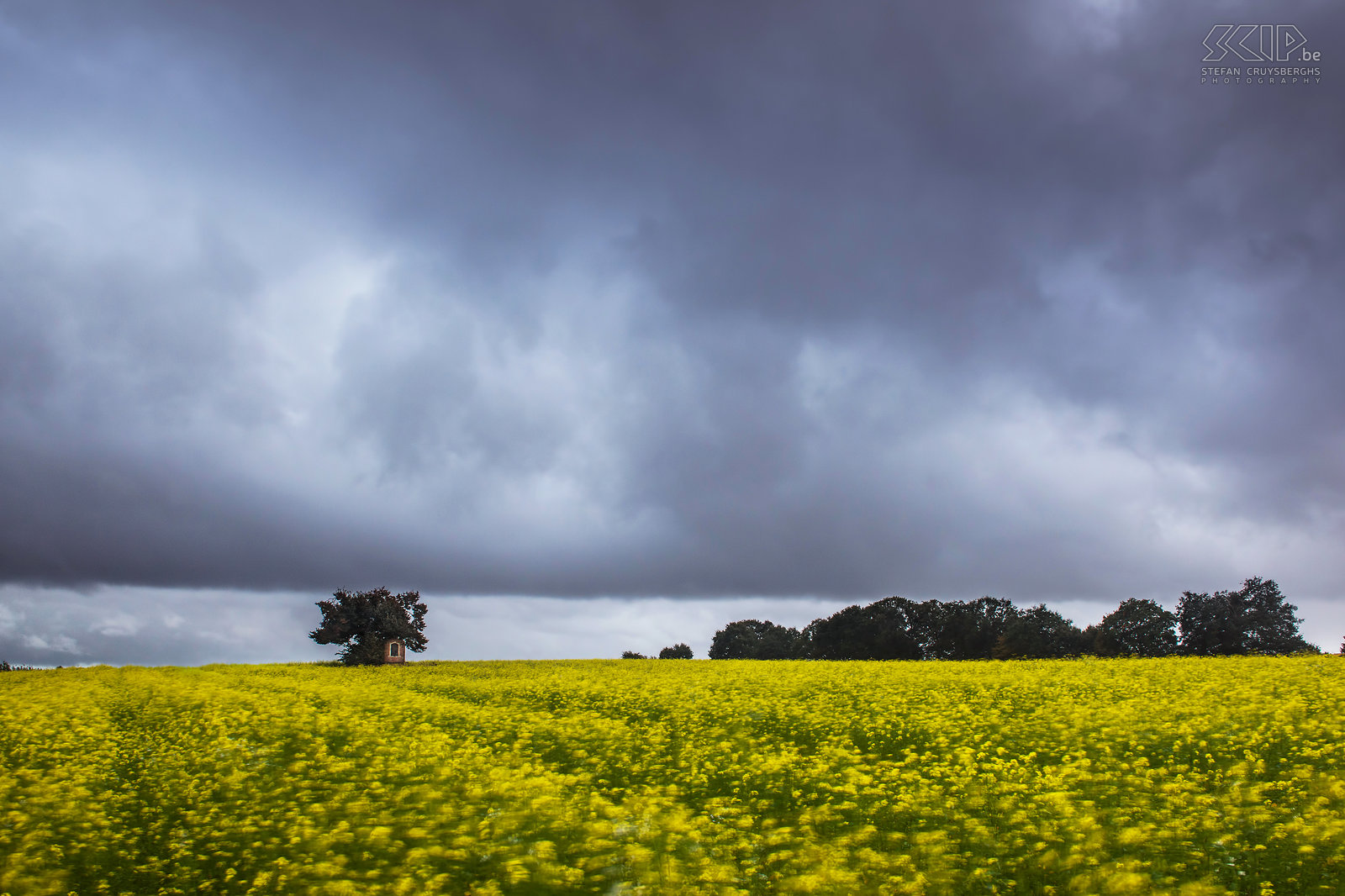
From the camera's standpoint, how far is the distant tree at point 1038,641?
294 feet

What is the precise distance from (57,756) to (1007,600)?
333 feet

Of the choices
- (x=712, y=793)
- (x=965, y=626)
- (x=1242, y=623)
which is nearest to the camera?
(x=712, y=793)

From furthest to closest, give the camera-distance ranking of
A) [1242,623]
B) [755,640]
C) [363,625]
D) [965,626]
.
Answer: [755,640]
[965,626]
[1242,623]
[363,625]

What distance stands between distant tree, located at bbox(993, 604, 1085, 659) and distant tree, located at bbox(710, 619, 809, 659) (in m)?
35.4

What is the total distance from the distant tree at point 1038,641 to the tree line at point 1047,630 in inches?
4.3

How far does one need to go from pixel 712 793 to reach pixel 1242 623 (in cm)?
9206

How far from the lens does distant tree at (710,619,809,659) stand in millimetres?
127375

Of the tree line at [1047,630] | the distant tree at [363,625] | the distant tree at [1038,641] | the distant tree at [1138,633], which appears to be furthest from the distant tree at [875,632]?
the distant tree at [363,625]

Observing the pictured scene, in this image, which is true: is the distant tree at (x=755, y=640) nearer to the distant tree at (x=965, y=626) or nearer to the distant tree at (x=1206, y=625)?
the distant tree at (x=965, y=626)

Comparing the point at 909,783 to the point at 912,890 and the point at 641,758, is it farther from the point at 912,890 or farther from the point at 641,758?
the point at 641,758

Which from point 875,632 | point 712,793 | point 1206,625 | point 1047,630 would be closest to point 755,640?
point 875,632

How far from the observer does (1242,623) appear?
281 feet

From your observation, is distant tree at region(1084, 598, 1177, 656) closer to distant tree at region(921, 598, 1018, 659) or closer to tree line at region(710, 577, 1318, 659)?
tree line at region(710, 577, 1318, 659)

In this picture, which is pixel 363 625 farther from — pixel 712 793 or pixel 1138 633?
pixel 1138 633
